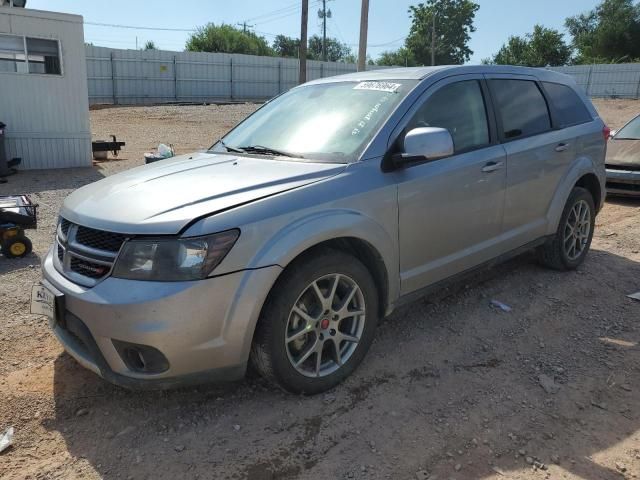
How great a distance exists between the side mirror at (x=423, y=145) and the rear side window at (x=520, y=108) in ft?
3.77

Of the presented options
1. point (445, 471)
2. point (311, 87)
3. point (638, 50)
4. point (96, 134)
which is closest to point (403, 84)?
point (311, 87)

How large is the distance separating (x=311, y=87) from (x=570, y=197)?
8.32 ft

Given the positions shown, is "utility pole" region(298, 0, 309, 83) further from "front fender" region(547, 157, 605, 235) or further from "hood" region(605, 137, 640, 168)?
"front fender" region(547, 157, 605, 235)

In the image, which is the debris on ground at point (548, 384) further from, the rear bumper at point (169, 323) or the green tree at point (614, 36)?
the green tree at point (614, 36)

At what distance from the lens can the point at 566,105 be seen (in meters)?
5.00

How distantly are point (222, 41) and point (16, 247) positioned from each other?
54319mm

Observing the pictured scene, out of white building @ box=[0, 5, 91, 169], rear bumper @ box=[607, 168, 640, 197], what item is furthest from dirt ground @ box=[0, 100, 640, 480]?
white building @ box=[0, 5, 91, 169]

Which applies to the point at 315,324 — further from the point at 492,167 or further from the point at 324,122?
the point at 492,167

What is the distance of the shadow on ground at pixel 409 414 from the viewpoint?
2.60m

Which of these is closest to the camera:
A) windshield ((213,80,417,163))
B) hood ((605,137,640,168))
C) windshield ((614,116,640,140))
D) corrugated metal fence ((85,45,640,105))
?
windshield ((213,80,417,163))

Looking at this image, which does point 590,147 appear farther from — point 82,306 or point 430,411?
point 82,306

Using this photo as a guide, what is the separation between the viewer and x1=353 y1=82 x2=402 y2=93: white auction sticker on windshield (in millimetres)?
3688

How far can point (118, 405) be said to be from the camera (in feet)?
9.99

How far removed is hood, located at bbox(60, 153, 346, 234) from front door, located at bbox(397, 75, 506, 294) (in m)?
0.61
